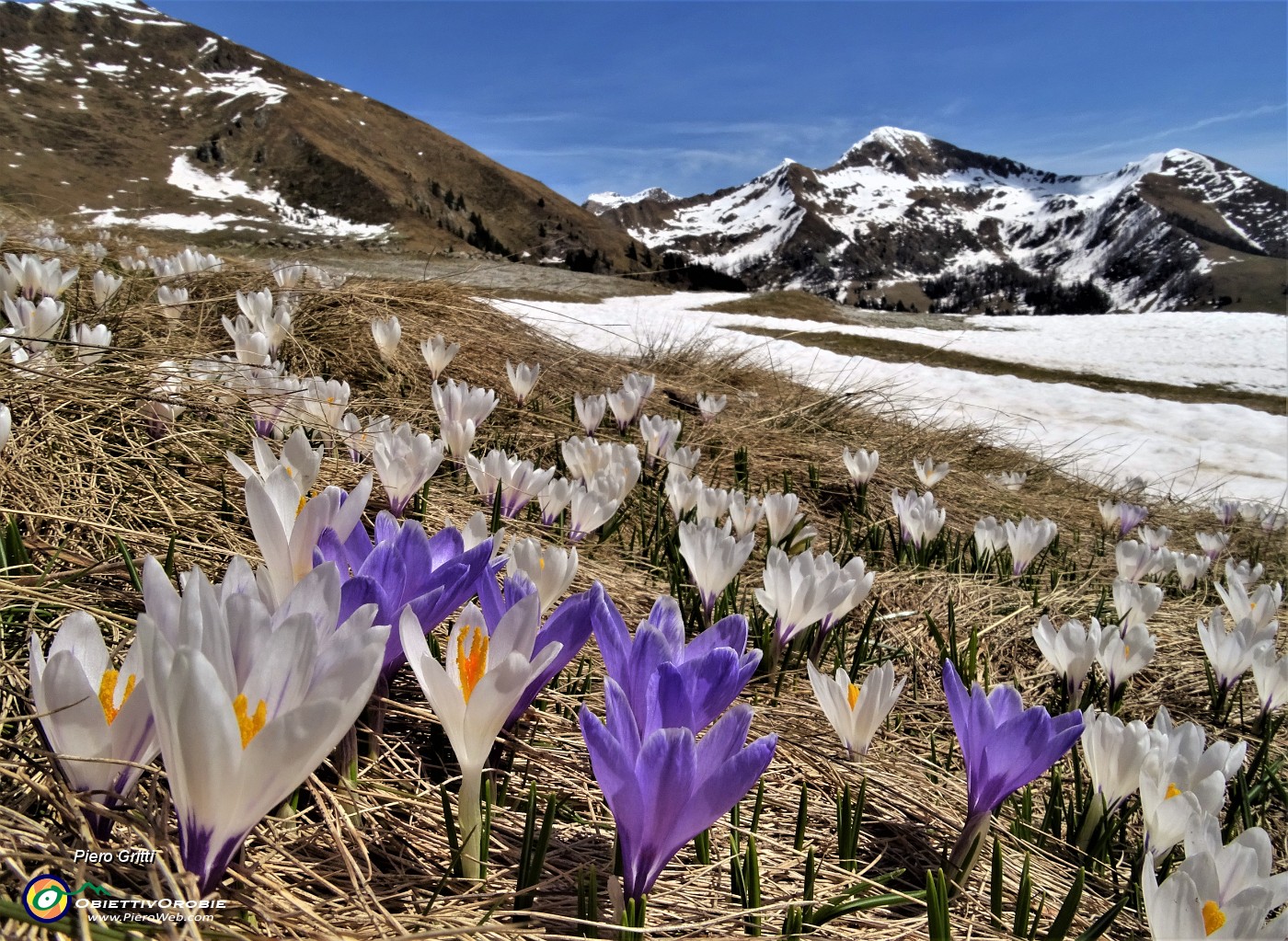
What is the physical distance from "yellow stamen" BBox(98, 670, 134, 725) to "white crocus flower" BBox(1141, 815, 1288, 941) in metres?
0.96

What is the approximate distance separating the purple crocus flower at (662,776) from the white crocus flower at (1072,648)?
3.87 ft

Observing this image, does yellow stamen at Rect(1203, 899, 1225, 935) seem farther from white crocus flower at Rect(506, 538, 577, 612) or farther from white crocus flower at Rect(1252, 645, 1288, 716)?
white crocus flower at Rect(1252, 645, 1288, 716)

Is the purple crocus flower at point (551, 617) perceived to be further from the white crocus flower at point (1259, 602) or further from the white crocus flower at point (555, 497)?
the white crocus flower at point (1259, 602)

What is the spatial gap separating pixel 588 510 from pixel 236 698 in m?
1.40

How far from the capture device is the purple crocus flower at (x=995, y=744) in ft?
3.02

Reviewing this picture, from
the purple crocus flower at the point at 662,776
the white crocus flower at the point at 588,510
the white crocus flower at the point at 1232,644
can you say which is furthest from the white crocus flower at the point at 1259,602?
the purple crocus flower at the point at 662,776

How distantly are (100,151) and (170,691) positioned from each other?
90830 mm

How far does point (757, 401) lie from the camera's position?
5.43 meters

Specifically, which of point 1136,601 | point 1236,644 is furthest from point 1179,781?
point 1136,601

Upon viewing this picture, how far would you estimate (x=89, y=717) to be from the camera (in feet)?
2.06

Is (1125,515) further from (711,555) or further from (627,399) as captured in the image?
(711,555)

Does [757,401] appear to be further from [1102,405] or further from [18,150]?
[18,150]

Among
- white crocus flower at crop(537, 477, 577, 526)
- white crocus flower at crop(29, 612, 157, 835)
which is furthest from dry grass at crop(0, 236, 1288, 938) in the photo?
white crocus flower at crop(537, 477, 577, 526)

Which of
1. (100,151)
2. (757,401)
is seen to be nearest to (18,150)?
(100,151)
